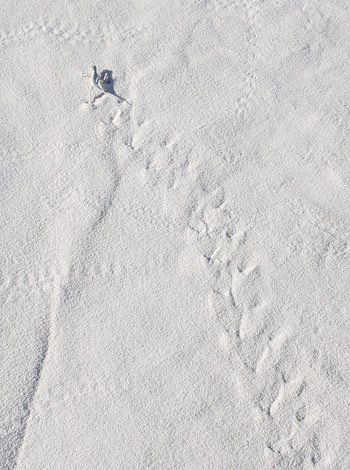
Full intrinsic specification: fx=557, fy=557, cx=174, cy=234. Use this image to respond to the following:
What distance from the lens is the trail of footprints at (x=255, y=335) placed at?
56.9 inches

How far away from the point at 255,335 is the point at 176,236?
1.19 ft

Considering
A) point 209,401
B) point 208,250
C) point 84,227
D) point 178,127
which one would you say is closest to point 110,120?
point 178,127

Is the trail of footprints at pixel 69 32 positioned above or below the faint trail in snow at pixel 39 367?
above

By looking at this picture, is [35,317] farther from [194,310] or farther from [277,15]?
[277,15]

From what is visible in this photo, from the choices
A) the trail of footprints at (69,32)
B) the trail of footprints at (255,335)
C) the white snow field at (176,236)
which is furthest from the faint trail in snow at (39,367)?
the trail of footprints at (69,32)

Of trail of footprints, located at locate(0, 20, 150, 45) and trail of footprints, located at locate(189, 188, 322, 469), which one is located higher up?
trail of footprints, located at locate(0, 20, 150, 45)

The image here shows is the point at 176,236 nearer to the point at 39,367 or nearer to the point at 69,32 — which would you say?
the point at 39,367

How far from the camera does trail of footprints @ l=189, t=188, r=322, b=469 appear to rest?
145 cm

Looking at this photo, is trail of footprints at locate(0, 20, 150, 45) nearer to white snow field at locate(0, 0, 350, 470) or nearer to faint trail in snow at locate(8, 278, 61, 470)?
white snow field at locate(0, 0, 350, 470)

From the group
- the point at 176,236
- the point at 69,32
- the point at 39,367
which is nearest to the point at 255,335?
the point at 176,236

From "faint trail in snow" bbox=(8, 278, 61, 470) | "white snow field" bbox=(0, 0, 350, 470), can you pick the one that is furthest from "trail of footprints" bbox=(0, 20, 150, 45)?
"faint trail in snow" bbox=(8, 278, 61, 470)

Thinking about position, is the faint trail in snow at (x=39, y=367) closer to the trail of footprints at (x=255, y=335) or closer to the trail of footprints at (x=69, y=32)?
the trail of footprints at (x=255, y=335)

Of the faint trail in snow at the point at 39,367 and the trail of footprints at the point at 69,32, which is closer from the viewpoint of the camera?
the faint trail in snow at the point at 39,367

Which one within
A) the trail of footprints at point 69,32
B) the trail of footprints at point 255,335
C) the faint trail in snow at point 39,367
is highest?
the trail of footprints at point 69,32
